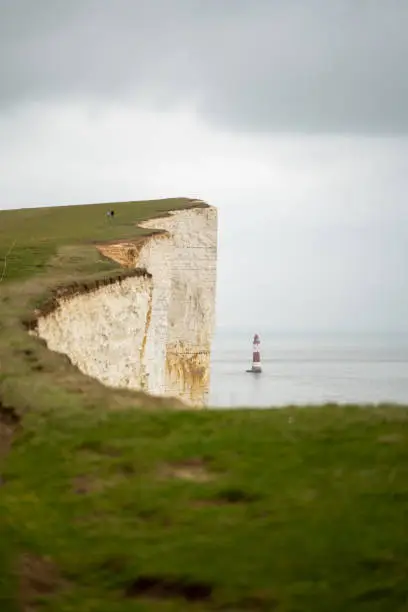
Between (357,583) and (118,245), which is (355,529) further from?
(118,245)

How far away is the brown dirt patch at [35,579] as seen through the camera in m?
5.07

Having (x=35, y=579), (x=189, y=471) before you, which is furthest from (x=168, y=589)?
(x=189, y=471)

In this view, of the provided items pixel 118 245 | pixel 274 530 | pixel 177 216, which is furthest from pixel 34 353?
pixel 177 216

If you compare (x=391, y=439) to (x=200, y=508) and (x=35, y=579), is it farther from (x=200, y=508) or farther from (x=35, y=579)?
(x=35, y=579)

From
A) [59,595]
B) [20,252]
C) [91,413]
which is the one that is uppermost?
[20,252]

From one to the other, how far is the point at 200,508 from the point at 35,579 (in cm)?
114

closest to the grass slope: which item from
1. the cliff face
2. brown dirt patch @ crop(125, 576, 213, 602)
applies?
brown dirt patch @ crop(125, 576, 213, 602)

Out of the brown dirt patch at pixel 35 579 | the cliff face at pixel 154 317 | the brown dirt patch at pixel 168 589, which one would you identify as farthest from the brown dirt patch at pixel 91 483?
the cliff face at pixel 154 317

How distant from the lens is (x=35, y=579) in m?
5.29

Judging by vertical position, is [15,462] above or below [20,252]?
below

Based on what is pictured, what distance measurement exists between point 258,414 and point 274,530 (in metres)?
2.62

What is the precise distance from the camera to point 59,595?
5094 mm

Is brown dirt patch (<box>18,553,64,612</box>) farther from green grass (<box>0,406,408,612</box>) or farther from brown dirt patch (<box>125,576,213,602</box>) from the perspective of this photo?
brown dirt patch (<box>125,576,213,602</box>)

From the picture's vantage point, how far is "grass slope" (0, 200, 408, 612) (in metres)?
5.04
